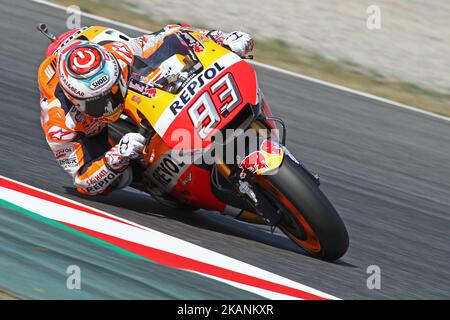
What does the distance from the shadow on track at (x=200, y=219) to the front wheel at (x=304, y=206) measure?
48 centimetres

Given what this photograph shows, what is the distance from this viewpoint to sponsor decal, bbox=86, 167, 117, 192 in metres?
5.62

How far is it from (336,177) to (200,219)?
232cm

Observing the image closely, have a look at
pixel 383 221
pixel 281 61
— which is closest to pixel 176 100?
pixel 383 221

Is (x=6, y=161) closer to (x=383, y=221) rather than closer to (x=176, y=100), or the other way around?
(x=176, y=100)

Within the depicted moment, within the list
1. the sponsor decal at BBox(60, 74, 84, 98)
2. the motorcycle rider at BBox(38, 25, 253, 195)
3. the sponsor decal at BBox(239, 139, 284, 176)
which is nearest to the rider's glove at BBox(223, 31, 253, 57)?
the motorcycle rider at BBox(38, 25, 253, 195)

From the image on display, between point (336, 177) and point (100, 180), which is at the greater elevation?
point (100, 180)

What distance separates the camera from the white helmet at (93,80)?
5.23 metres

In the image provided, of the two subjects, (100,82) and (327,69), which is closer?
(100,82)

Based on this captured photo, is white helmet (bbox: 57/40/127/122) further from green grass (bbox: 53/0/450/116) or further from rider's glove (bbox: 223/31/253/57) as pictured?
green grass (bbox: 53/0/450/116)

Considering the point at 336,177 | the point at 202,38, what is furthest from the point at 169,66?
the point at 336,177

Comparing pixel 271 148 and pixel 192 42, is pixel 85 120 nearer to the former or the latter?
pixel 192 42

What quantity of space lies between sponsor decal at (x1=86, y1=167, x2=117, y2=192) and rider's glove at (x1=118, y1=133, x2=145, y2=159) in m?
0.35

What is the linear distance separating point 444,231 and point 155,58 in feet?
9.85

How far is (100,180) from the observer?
5715mm
